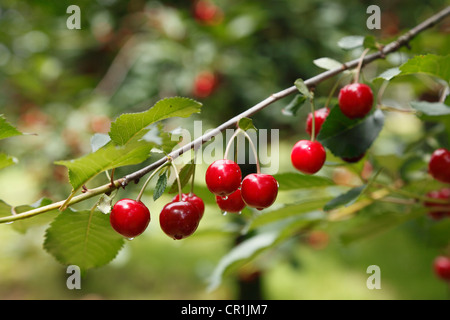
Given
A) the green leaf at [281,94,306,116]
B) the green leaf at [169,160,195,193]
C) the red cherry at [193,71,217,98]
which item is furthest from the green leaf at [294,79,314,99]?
the red cherry at [193,71,217,98]

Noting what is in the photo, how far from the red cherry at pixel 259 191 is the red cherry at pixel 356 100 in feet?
0.82

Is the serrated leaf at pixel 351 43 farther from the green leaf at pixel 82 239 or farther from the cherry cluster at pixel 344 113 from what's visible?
the green leaf at pixel 82 239

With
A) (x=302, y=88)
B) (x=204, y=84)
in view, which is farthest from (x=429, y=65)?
(x=204, y=84)

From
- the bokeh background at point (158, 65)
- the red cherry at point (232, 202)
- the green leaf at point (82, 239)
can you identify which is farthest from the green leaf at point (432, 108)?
the bokeh background at point (158, 65)

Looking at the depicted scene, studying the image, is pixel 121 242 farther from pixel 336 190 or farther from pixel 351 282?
pixel 351 282

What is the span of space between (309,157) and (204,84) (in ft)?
6.30

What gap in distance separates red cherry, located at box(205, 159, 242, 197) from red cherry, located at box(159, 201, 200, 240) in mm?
62

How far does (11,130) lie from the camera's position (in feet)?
2.56

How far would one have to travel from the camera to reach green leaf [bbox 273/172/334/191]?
1.08 meters

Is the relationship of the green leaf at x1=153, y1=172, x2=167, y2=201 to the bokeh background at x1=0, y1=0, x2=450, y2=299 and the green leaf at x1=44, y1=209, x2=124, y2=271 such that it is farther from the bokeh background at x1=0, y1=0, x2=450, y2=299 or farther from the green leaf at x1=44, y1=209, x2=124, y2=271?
the bokeh background at x1=0, y1=0, x2=450, y2=299

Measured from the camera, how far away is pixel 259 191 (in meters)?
0.73

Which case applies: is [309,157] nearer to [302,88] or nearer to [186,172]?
[302,88]

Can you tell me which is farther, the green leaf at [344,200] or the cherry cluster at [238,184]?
the green leaf at [344,200]

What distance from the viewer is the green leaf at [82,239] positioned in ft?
2.61
